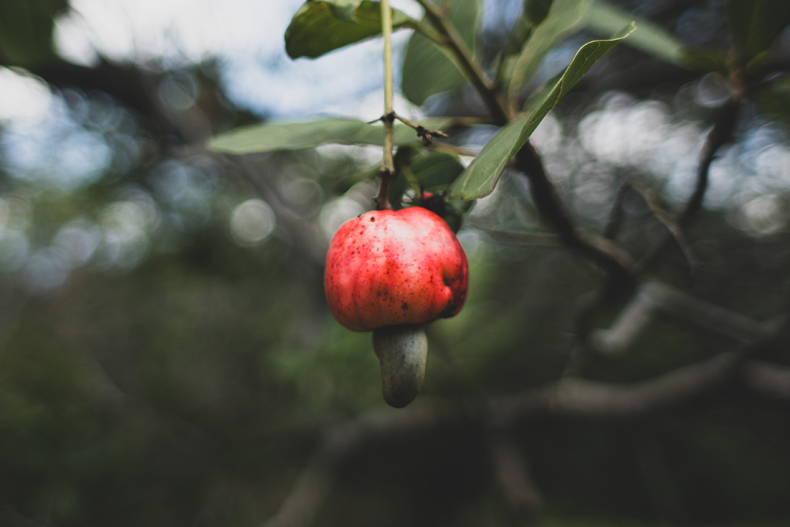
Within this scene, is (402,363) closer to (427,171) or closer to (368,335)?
(427,171)

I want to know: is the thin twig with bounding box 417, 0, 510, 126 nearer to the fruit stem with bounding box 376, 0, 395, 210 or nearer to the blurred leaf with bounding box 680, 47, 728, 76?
the fruit stem with bounding box 376, 0, 395, 210

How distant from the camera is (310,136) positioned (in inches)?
21.8

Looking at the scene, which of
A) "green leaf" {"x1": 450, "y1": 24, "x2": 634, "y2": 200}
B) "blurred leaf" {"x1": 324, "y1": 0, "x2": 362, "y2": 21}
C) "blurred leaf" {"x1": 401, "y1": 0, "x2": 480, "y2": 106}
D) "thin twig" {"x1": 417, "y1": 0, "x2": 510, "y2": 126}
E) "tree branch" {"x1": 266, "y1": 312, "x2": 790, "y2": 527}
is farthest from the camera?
"tree branch" {"x1": 266, "y1": 312, "x2": 790, "y2": 527}

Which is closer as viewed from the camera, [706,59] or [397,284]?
[397,284]

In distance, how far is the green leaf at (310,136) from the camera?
0.54 m

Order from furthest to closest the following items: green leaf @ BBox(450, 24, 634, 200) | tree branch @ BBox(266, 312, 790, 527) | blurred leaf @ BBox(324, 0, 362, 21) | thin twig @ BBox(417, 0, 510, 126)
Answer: tree branch @ BBox(266, 312, 790, 527)
thin twig @ BBox(417, 0, 510, 126)
blurred leaf @ BBox(324, 0, 362, 21)
green leaf @ BBox(450, 24, 634, 200)

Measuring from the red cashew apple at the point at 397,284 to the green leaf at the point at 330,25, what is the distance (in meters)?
0.25

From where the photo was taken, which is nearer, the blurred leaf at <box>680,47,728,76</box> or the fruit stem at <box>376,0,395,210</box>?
the fruit stem at <box>376,0,395,210</box>

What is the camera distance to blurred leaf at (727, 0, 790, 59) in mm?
585

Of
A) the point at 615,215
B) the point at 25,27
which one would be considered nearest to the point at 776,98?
the point at 615,215

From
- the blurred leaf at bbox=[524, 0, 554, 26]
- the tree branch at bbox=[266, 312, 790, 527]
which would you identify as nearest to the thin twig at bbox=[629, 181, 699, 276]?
the blurred leaf at bbox=[524, 0, 554, 26]

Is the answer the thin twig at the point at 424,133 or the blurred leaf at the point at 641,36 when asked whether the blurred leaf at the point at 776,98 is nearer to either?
the blurred leaf at the point at 641,36

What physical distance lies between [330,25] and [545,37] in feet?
1.11

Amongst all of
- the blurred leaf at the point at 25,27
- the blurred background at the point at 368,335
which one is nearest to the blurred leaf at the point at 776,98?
the blurred background at the point at 368,335
